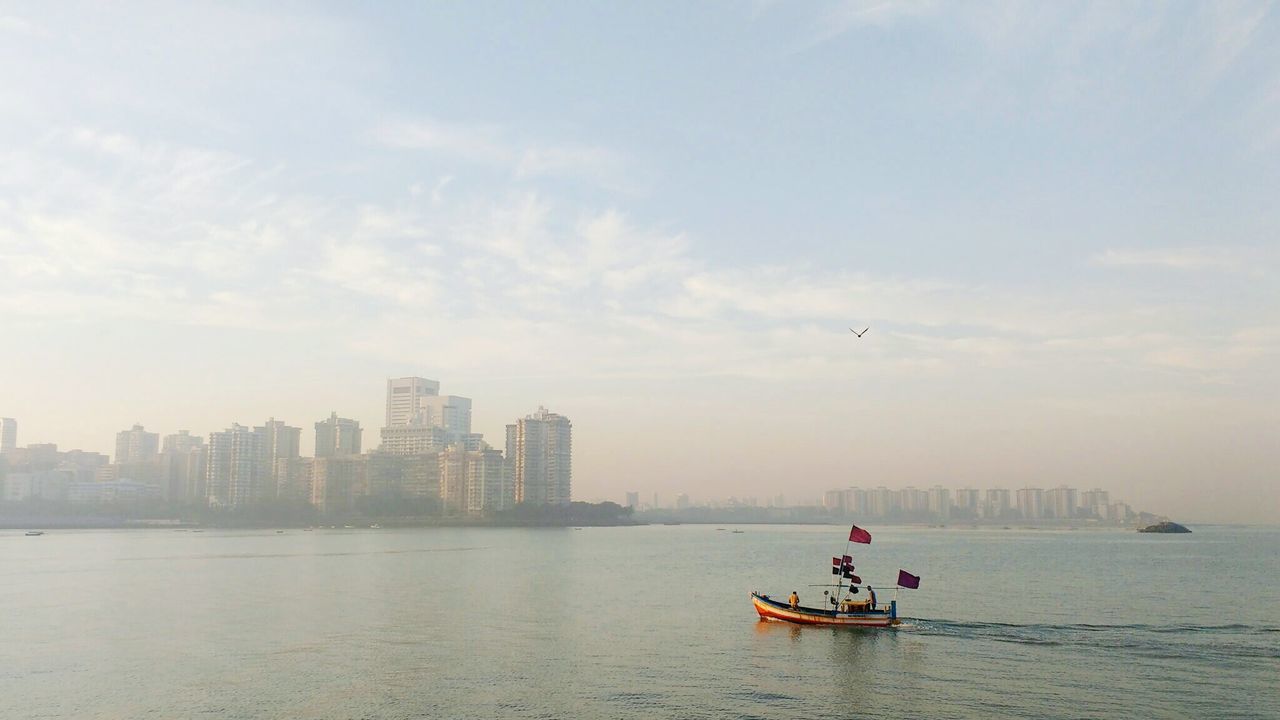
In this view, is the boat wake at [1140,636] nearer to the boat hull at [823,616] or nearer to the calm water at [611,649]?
the calm water at [611,649]

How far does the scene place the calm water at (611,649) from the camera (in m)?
45.5

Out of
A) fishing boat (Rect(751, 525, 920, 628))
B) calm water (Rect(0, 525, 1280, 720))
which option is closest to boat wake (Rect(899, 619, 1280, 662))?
calm water (Rect(0, 525, 1280, 720))

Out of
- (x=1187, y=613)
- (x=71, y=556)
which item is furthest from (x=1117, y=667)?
(x=71, y=556)

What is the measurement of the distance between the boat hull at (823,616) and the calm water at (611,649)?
900mm

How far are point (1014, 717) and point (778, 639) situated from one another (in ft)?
71.4

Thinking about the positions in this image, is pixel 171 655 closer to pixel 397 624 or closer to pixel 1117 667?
pixel 397 624

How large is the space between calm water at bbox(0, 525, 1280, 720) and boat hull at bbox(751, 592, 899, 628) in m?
0.90

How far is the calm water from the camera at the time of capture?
149 feet

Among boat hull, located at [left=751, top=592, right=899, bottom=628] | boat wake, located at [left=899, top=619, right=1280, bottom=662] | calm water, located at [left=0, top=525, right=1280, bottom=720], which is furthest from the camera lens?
boat hull, located at [left=751, top=592, right=899, bottom=628]

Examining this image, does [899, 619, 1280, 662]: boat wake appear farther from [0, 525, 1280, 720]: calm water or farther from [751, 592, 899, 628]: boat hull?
[751, 592, 899, 628]: boat hull

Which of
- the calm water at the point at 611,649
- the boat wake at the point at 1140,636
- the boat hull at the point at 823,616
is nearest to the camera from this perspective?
the calm water at the point at 611,649

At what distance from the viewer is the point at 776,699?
4628 centimetres

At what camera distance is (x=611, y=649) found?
196ft

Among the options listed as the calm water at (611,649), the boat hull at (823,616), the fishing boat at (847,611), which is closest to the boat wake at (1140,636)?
the calm water at (611,649)
